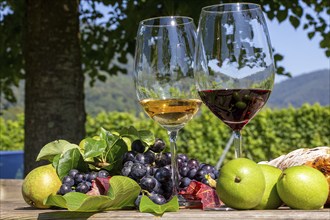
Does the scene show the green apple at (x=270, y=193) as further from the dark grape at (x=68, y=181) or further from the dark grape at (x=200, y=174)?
the dark grape at (x=68, y=181)

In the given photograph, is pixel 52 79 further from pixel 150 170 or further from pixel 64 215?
pixel 64 215

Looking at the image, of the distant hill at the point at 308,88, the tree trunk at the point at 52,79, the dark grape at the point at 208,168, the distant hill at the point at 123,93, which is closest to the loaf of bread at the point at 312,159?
the dark grape at the point at 208,168

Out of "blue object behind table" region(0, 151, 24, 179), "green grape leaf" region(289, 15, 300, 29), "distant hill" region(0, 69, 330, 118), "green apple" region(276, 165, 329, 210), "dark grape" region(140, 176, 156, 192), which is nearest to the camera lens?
"green apple" region(276, 165, 329, 210)

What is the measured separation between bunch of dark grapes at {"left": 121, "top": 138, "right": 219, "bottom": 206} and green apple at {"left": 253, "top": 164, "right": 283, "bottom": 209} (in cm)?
28

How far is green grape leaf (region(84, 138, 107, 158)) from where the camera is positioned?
190cm

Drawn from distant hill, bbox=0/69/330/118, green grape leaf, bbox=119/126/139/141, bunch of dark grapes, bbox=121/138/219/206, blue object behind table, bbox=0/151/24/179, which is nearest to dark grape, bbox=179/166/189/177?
bunch of dark grapes, bbox=121/138/219/206

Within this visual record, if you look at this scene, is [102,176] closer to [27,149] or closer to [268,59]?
[268,59]

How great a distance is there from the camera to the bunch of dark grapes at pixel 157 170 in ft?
5.95

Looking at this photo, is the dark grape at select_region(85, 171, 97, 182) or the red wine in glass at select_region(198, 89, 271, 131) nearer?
the red wine in glass at select_region(198, 89, 271, 131)

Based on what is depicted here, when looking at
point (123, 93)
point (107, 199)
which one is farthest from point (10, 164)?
point (123, 93)

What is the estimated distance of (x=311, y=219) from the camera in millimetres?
1431

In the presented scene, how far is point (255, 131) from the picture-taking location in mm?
11227

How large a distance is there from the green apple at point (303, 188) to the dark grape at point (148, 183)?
0.38 m

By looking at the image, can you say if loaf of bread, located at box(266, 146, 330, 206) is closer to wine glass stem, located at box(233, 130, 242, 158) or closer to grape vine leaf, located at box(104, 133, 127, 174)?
wine glass stem, located at box(233, 130, 242, 158)
